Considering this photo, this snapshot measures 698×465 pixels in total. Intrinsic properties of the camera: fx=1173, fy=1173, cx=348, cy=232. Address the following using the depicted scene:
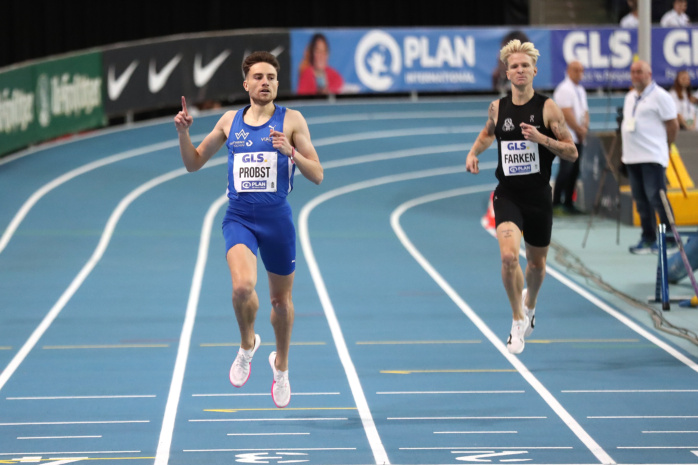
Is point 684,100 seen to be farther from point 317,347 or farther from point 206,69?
point 317,347

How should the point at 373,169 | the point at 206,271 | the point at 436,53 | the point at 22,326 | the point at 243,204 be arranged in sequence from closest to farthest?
the point at 243,204
the point at 22,326
the point at 206,271
the point at 373,169
the point at 436,53

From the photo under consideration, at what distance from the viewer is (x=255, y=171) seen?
650 cm

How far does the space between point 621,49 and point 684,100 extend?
20.7 ft

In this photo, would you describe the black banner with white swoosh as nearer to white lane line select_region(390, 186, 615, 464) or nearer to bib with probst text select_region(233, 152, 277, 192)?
white lane line select_region(390, 186, 615, 464)

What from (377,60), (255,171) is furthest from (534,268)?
(377,60)

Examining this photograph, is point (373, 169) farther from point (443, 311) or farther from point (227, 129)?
point (227, 129)

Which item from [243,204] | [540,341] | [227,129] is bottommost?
[540,341]

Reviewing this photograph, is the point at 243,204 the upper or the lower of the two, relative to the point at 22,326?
upper

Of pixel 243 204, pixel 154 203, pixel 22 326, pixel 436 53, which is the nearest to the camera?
pixel 243 204

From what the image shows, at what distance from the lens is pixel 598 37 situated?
74.9 feet

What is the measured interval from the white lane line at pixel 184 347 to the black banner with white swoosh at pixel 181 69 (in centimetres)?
493

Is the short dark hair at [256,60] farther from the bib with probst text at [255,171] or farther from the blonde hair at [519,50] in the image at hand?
the blonde hair at [519,50]

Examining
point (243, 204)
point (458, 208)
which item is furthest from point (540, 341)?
point (458, 208)

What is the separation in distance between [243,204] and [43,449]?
5.90 feet
